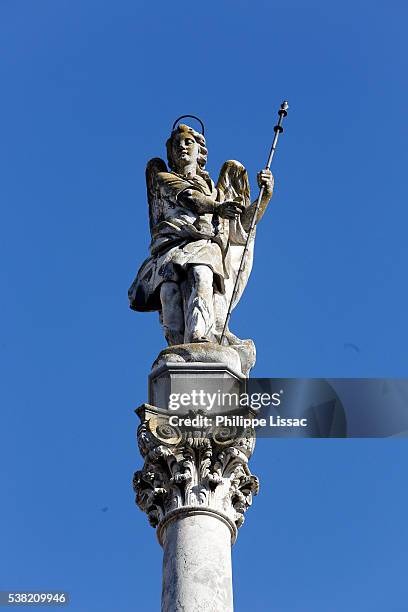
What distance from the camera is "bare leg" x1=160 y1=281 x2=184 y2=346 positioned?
1597 cm

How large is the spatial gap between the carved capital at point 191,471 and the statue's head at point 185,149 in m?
4.73

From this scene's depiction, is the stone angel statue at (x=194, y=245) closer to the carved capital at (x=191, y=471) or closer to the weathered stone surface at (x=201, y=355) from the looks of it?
the weathered stone surface at (x=201, y=355)

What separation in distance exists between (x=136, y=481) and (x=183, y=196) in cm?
449

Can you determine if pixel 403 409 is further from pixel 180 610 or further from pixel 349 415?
pixel 180 610

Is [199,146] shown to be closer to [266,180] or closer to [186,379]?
[266,180]

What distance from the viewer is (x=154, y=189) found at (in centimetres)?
1780

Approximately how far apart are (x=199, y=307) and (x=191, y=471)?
2.52 metres

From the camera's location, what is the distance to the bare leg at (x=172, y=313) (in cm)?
1597

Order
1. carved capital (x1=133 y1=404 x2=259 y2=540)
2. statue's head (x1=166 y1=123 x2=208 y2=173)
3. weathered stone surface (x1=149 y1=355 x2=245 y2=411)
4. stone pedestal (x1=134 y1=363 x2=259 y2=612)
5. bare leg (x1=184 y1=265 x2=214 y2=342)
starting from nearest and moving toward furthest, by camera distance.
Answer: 1. stone pedestal (x1=134 y1=363 x2=259 y2=612)
2. carved capital (x1=133 y1=404 x2=259 y2=540)
3. weathered stone surface (x1=149 y1=355 x2=245 y2=411)
4. bare leg (x1=184 y1=265 x2=214 y2=342)
5. statue's head (x1=166 y1=123 x2=208 y2=173)

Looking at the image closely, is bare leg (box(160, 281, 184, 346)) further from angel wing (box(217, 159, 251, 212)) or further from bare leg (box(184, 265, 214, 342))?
angel wing (box(217, 159, 251, 212))

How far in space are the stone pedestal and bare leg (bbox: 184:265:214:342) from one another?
831 millimetres

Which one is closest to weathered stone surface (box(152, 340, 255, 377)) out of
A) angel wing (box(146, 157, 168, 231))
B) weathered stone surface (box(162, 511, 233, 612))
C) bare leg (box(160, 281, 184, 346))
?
bare leg (box(160, 281, 184, 346))

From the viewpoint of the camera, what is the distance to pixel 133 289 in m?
16.7

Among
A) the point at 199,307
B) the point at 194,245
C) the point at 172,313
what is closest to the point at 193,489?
the point at 199,307
